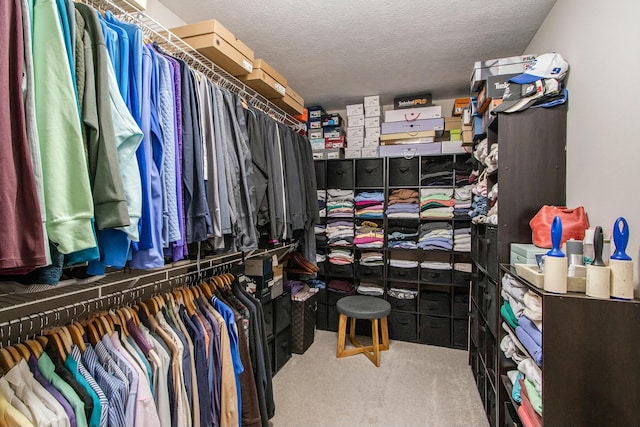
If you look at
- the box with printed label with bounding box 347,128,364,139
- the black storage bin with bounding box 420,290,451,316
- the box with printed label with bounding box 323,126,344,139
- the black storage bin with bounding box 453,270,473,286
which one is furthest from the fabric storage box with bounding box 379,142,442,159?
the black storage bin with bounding box 420,290,451,316

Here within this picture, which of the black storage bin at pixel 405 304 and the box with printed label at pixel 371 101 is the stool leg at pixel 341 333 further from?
the box with printed label at pixel 371 101

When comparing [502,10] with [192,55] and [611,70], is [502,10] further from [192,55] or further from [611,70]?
[192,55]

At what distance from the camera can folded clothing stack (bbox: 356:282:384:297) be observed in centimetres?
325

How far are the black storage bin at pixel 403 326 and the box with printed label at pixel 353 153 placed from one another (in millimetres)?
1646

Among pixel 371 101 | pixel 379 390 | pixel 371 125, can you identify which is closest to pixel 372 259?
pixel 379 390

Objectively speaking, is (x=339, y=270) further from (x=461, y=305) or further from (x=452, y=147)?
(x=452, y=147)

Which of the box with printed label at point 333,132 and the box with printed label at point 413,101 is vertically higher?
the box with printed label at point 413,101

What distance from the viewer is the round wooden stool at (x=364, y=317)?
2.62m

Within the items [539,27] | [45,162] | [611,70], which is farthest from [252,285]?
[539,27]

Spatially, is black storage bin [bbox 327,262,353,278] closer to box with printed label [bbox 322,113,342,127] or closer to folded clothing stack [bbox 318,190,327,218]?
folded clothing stack [bbox 318,190,327,218]

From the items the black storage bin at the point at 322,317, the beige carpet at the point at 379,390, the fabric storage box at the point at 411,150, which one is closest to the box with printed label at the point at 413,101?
the fabric storage box at the point at 411,150

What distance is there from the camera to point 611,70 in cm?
127

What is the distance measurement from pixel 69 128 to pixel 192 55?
1.07 metres

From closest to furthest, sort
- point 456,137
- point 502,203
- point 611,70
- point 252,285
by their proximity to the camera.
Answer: point 611,70 → point 502,203 → point 252,285 → point 456,137
